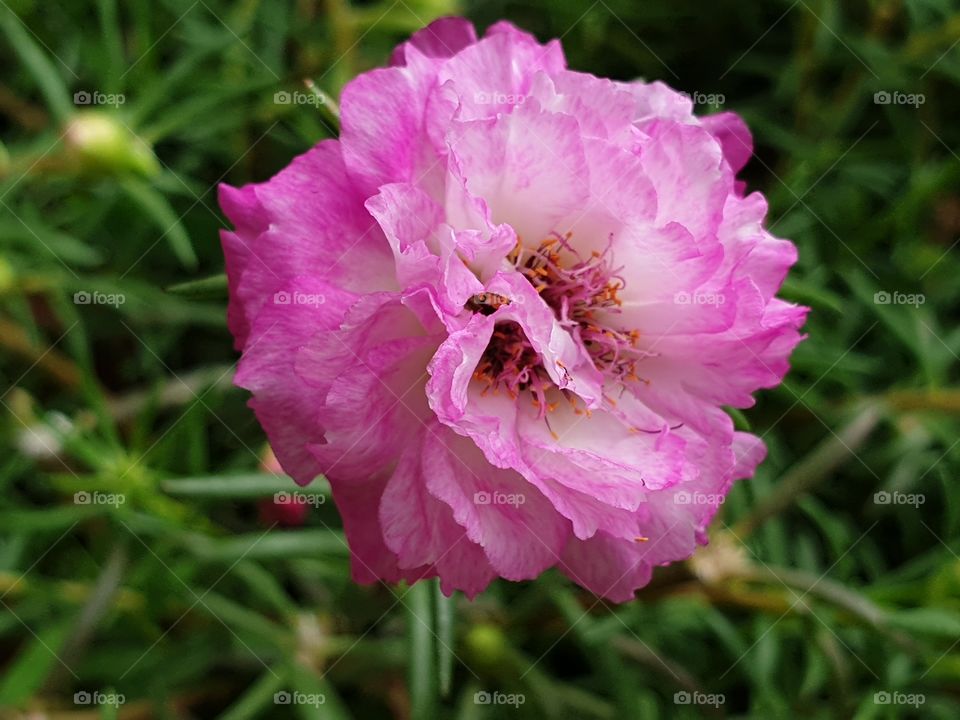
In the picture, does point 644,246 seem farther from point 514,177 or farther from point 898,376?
point 898,376

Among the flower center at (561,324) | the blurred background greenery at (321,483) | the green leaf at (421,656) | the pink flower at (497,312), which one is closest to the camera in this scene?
the pink flower at (497,312)

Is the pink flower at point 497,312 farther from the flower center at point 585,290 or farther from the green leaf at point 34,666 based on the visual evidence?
the green leaf at point 34,666

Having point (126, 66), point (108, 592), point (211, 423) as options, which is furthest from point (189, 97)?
point (108, 592)

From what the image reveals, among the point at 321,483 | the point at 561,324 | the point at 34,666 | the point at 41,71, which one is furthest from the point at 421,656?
the point at 41,71

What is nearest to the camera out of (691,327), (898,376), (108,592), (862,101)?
(691,327)

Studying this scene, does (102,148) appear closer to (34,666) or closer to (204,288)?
(204,288)

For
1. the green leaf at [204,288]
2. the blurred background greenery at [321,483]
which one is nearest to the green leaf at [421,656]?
the blurred background greenery at [321,483]

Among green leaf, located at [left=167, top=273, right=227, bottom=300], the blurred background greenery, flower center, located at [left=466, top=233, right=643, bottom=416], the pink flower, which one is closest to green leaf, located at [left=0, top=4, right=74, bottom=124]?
the blurred background greenery

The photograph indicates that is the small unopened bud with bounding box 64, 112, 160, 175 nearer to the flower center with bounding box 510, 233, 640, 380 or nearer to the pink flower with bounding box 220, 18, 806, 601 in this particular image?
the pink flower with bounding box 220, 18, 806, 601
